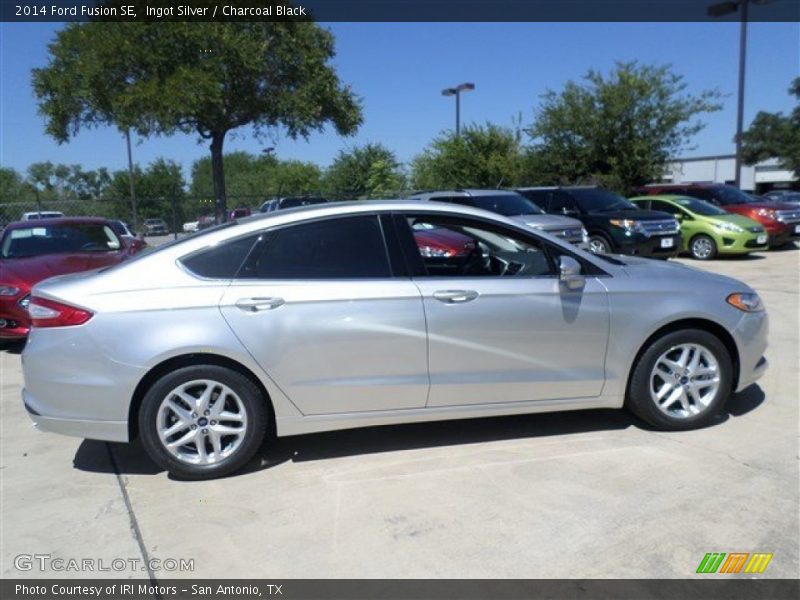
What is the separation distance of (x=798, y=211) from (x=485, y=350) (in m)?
15.5

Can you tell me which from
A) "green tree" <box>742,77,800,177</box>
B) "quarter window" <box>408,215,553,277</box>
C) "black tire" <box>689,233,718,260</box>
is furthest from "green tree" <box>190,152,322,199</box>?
"green tree" <box>742,77,800,177</box>

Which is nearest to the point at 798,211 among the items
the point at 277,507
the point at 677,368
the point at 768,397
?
the point at 768,397

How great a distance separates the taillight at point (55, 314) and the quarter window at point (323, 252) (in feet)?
3.06

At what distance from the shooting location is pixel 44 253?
820cm

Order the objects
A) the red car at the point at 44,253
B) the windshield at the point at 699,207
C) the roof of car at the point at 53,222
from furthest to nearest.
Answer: the windshield at the point at 699,207 < the roof of car at the point at 53,222 < the red car at the point at 44,253

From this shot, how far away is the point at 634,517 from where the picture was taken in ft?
11.4

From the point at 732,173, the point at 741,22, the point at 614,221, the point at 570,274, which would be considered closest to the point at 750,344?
the point at 570,274

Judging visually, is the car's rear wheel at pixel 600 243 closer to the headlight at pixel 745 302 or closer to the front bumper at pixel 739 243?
the front bumper at pixel 739 243

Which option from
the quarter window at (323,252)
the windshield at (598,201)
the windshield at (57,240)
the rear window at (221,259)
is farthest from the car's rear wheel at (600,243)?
the rear window at (221,259)

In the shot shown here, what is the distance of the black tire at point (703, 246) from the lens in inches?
585

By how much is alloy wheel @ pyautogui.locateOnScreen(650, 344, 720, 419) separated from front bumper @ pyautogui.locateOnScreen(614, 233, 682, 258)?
929cm

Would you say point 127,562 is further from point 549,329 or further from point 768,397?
point 768,397

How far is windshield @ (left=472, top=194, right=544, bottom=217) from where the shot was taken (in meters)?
12.0

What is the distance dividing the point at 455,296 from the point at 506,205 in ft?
27.9
